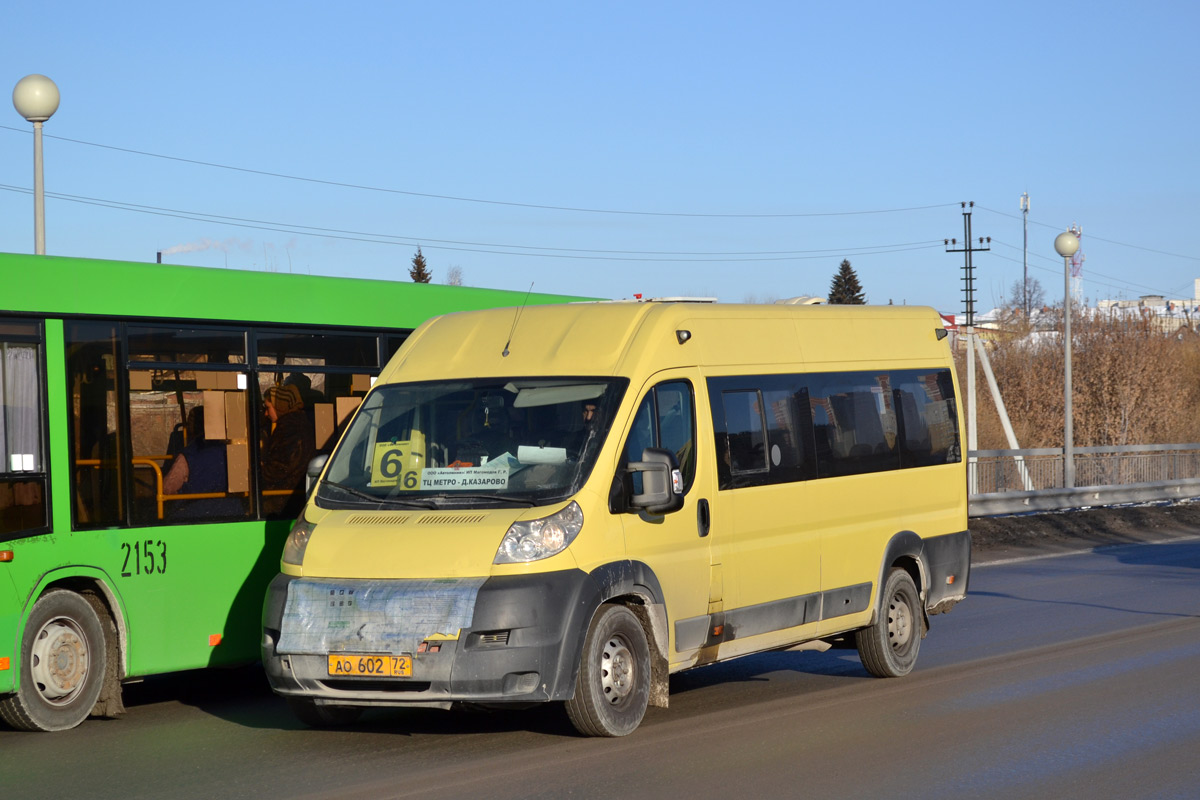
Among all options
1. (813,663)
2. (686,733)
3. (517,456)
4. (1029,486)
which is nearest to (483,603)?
(517,456)

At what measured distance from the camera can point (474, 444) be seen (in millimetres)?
8594

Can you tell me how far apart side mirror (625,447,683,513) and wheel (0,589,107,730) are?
11.0 ft

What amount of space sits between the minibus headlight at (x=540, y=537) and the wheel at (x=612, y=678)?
493 millimetres

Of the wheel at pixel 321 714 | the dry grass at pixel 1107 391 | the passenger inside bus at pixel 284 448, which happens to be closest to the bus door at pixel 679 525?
the wheel at pixel 321 714

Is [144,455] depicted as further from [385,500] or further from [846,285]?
[846,285]

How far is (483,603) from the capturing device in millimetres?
7676

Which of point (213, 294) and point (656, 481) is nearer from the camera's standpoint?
point (656, 481)

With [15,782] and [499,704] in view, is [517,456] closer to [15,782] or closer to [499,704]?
[499,704]

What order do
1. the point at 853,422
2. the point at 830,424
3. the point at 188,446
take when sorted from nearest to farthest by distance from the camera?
the point at 188,446, the point at 830,424, the point at 853,422

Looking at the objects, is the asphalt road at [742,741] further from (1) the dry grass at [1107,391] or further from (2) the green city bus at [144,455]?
(1) the dry grass at [1107,391]

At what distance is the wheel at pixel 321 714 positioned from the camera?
8609 millimetres

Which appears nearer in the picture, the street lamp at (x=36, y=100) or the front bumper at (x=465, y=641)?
the front bumper at (x=465, y=641)

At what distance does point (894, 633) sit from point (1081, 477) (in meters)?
21.5

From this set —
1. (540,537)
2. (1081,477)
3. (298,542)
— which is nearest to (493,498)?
(540,537)
